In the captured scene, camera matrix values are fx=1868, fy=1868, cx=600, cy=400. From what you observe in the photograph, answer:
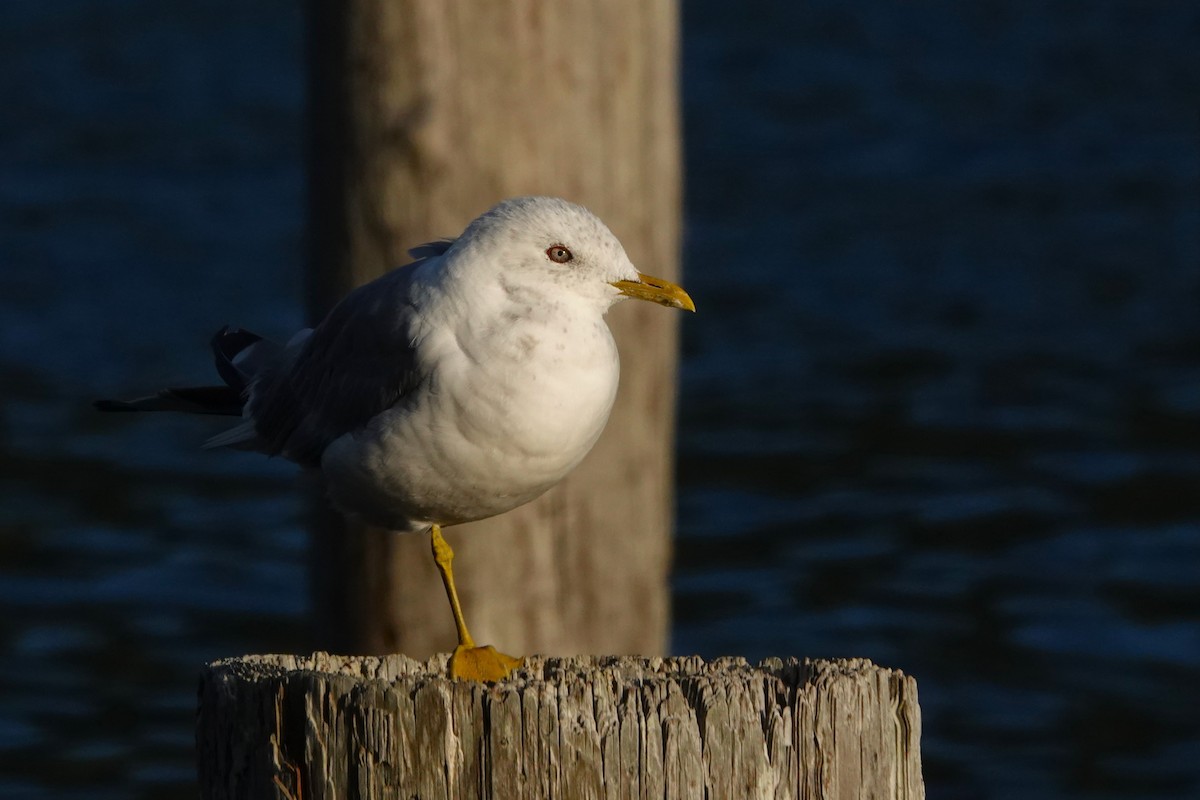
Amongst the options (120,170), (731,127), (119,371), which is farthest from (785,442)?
(120,170)

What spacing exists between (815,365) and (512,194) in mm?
6280

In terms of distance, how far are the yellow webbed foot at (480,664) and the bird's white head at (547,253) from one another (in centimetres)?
68

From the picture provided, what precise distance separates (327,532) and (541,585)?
56 centimetres

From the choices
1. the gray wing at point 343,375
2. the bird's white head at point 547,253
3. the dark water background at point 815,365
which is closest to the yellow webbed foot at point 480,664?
the gray wing at point 343,375

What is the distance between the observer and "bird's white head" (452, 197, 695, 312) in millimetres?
3436

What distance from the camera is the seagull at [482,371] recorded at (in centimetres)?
331

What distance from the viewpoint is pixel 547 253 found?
3.46 meters

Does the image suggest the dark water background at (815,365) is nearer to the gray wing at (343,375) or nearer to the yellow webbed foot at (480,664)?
the gray wing at (343,375)

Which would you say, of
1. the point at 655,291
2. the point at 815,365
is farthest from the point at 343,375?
the point at 815,365

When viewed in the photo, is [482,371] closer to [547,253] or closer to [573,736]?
[547,253]

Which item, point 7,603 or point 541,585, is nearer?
point 541,585

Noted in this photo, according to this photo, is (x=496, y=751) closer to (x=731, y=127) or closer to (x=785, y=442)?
(x=785, y=442)

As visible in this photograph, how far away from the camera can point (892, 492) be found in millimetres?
8836

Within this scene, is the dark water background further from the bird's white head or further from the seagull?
the bird's white head
